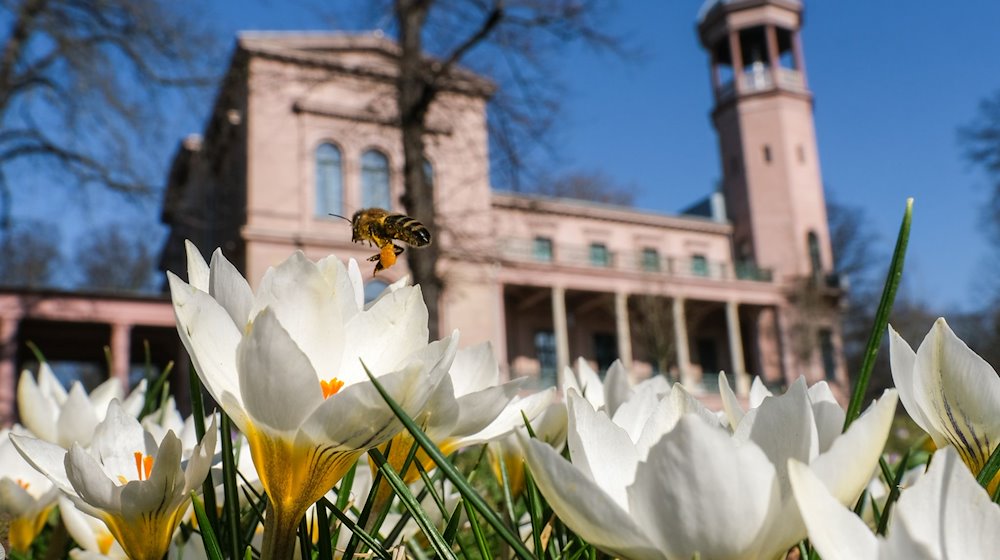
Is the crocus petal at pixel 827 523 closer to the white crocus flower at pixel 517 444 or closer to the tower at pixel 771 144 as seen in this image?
the white crocus flower at pixel 517 444

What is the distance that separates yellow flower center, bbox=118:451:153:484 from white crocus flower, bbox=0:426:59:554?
0.75ft

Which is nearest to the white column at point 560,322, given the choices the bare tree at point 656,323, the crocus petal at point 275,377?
the bare tree at point 656,323

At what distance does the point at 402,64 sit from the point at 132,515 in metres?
10.1

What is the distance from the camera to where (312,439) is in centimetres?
45

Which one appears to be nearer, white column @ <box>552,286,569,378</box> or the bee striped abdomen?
the bee striped abdomen

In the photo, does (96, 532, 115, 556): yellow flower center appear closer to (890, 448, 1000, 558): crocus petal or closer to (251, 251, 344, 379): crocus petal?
(251, 251, 344, 379): crocus petal

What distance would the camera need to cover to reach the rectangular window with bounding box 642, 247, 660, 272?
72.7ft

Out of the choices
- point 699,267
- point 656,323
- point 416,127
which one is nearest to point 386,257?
point 416,127

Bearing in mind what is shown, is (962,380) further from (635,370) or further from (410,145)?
(635,370)

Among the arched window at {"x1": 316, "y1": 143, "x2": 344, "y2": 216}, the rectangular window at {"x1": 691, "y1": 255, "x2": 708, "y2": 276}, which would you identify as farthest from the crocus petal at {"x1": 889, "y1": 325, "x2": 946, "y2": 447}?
the rectangular window at {"x1": 691, "y1": 255, "x2": 708, "y2": 276}

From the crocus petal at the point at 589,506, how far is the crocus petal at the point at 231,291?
226 millimetres

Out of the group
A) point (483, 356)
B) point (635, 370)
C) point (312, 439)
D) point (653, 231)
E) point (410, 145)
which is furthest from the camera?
point (653, 231)

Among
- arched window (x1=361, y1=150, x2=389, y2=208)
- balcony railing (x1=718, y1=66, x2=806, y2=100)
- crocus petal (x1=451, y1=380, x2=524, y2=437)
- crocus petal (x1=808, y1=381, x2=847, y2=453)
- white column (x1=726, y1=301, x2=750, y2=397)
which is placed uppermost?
balcony railing (x1=718, y1=66, x2=806, y2=100)

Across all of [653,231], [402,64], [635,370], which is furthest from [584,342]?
[402,64]
